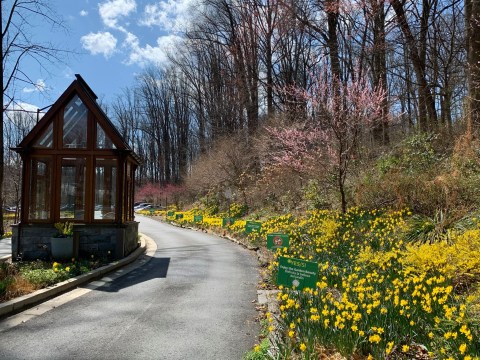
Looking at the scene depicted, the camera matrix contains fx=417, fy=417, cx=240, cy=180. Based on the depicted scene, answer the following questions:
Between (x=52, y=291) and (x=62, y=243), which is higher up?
(x=62, y=243)

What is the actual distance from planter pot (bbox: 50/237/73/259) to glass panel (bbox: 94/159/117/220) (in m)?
1.19

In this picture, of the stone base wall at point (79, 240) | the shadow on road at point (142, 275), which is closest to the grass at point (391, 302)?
the shadow on road at point (142, 275)

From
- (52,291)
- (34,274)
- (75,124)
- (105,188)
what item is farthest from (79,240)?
(52,291)

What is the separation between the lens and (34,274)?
27.7ft

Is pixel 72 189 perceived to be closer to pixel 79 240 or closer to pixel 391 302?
pixel 79 240

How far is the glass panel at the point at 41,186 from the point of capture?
1162cm

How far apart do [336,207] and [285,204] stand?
5298mm

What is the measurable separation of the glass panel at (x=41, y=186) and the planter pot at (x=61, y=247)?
50.5 inches

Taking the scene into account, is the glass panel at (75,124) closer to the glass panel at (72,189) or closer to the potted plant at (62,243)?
the glass panel at (72,189)

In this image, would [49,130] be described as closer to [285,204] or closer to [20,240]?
[20,240]

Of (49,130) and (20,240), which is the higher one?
(49,130)

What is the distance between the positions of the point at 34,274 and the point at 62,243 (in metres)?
2.30

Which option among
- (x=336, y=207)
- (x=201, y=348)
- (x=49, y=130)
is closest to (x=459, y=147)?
(x=336, y=207)

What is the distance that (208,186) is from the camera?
3331 cm
